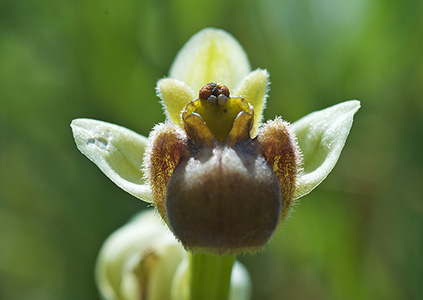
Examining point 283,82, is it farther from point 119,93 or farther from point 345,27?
point 119,93

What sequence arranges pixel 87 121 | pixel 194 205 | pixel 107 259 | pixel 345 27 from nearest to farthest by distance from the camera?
pixel 194 205
pixel 87 121
pixel 107 259
pixel 345 27

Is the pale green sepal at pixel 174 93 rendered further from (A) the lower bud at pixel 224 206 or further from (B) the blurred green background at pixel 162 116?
(B) the blurred green background at pixel 162 116

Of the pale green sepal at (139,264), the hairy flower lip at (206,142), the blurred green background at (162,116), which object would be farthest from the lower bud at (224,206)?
the blurred green background at (162,116)
